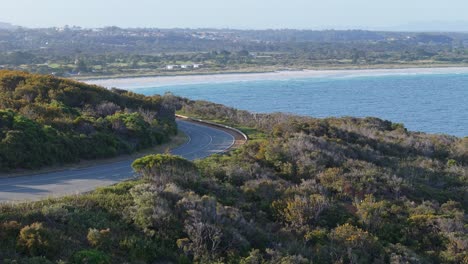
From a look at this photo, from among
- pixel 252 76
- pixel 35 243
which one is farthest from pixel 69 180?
pixel 252 76

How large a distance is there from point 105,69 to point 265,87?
26376 mm

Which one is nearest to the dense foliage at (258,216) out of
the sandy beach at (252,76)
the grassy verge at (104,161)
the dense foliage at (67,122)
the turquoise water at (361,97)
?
the grassy verge at (104,161)

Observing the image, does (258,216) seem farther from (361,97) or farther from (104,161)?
(361,97)

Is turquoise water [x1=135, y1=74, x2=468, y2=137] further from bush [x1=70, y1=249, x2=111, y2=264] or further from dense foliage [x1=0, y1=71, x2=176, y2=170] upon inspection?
bush [x1=70, y1=249, x2=111, y2=264]

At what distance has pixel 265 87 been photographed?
249 ft

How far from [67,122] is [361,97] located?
4886 cm

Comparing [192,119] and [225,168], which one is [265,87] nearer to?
[192,119]

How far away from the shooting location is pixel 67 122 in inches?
830

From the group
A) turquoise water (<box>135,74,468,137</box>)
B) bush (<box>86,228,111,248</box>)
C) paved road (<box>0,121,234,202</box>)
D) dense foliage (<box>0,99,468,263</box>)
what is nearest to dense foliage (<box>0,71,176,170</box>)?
paved road (<box>0,121,234,202</box>)

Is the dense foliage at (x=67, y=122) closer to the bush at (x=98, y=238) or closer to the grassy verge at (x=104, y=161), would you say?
the grassy verge at (x=104, y=161)

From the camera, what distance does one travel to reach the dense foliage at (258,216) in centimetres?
1076

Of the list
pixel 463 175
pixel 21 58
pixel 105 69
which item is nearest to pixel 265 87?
pixel 105 69

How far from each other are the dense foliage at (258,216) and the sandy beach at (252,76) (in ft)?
182

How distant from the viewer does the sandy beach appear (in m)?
76.6
